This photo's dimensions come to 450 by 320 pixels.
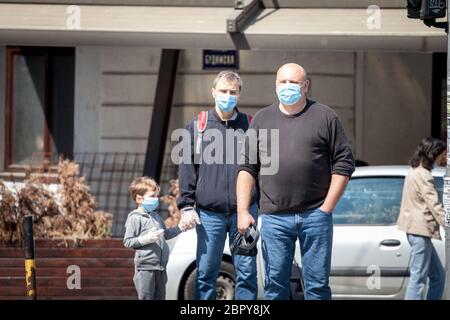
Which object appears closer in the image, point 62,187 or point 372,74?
point 62,187

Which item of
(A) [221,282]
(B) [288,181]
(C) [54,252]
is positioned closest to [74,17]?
(C) [54,252]

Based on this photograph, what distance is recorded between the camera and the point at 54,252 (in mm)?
12273

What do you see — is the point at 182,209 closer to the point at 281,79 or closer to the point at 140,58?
the point at 281,79

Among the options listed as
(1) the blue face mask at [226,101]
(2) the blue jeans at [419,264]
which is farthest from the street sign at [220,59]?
(1) the blue face mask at [226,101]

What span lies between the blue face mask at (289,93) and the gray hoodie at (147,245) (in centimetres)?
140

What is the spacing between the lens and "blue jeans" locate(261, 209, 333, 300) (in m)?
8.41

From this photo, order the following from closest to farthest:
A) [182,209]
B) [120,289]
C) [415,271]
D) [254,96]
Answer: [182,209] < [415,271] < [120,289] < [254,96]

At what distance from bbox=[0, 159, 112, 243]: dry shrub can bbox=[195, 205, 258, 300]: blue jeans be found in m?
3.41

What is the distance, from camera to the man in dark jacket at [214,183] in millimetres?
9172

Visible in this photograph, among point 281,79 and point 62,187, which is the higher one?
point 281,79

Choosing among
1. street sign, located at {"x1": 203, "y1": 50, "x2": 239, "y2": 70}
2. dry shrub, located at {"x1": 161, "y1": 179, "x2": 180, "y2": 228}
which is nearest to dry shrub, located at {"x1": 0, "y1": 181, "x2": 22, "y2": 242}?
dry shrub, located at {"x1": 161, "y1": 179, "x2": 180, "y2": 228}

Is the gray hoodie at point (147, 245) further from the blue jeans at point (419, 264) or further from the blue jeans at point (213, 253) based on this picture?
the blue jeans at point (419, 264)

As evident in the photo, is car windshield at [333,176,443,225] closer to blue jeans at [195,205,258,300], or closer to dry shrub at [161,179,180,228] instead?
dry shrub at [161,179,180,228]

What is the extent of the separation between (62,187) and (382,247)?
12.1 ft
